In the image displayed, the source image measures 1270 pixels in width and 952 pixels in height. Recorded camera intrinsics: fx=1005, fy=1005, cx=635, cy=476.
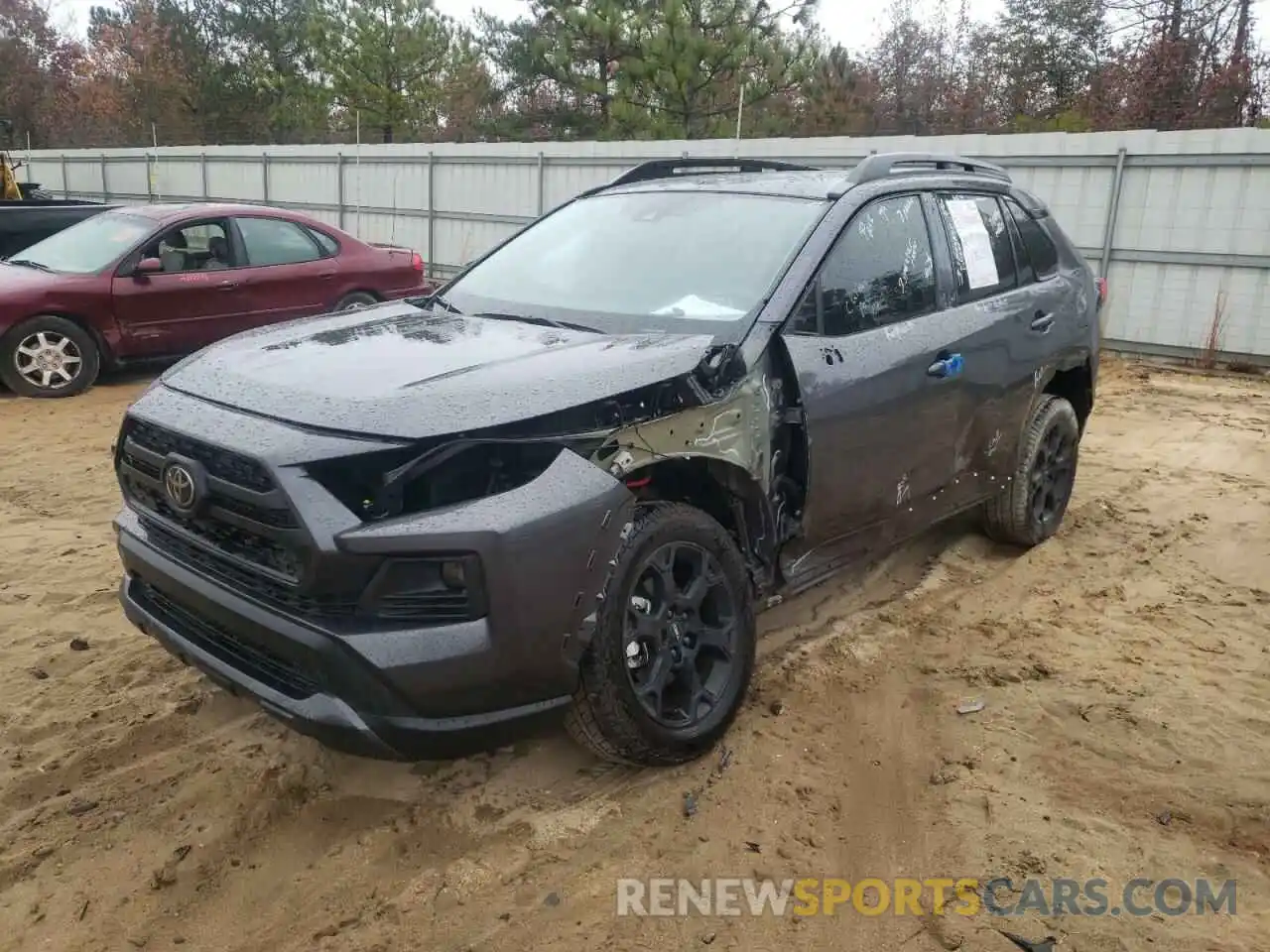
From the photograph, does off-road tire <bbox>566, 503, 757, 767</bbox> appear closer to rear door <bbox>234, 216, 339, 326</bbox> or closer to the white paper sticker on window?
the white paper sticker on window

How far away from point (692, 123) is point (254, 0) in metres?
24.5

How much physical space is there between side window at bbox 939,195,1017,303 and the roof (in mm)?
529

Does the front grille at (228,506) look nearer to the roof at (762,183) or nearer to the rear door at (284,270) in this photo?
the roof at (762,183)

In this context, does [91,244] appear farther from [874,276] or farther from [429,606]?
[429,606]

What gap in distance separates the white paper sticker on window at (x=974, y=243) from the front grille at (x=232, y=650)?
3.04m

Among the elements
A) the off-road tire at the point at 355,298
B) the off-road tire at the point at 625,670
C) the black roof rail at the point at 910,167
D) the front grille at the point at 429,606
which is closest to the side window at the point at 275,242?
the off-road tire at the point at 355,298

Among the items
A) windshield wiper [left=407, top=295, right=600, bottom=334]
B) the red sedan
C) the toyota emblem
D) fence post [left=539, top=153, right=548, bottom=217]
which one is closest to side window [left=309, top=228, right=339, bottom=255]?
the red sedan

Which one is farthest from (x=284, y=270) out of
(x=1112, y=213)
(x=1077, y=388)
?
(x=1112, y=213)

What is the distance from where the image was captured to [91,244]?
8516 millimetres

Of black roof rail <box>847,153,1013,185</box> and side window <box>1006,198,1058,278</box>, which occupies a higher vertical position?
black roof rail <box>847,153,1013,185</box>

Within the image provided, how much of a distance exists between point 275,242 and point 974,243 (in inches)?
269

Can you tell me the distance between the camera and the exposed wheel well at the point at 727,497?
2.95m

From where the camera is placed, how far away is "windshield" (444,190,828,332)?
11.1 feet

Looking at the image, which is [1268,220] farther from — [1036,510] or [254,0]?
[254,0]
